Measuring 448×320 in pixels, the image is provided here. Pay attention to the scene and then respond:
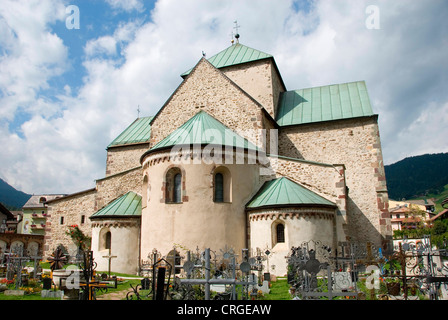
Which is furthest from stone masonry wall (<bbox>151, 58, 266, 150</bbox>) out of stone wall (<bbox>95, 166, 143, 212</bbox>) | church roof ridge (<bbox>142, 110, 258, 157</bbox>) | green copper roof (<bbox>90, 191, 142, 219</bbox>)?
green copper roof (<bbox>90, 191, 142, 219</bbox>)

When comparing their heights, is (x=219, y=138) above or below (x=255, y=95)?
below

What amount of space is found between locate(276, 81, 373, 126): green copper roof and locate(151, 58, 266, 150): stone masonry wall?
4662 millimetres

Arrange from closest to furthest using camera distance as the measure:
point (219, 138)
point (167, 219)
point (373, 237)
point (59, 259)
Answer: point (59, 259) < point (167, 219) < point (219, 138) < point (373, 237)

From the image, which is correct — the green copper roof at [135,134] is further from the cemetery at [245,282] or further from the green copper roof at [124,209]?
the cemetery at [245,282]

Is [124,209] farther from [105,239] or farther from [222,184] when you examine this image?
[222,184]

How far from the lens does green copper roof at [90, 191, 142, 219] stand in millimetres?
20953

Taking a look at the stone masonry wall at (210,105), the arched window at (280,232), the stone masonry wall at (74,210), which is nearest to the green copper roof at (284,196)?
the arched window at (280,232)

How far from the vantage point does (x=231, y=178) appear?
736 inches

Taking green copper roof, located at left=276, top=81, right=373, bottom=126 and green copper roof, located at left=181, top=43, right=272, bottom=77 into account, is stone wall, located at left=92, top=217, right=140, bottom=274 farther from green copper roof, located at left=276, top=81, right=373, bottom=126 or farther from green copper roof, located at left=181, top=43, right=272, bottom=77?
green copper roof, located at left=181, top=43, right=272, bottom=77

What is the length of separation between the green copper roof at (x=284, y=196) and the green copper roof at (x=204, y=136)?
252 cm

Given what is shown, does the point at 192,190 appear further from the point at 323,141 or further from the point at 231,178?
the point at 323,141

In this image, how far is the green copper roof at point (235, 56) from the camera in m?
28.3

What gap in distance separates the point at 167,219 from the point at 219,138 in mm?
5127

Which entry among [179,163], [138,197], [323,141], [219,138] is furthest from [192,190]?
[323,141]
